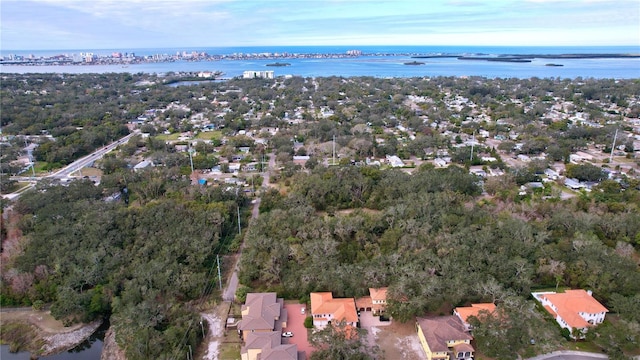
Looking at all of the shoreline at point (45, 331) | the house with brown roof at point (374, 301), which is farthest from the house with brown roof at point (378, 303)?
the shoreline at point (45, 331)

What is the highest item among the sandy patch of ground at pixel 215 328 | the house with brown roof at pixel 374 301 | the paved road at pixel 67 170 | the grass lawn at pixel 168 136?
the grass lawn at pixel 168 136

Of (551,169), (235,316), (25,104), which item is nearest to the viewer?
(235,316)

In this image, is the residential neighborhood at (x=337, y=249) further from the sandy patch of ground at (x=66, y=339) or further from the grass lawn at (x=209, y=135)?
the grass lawn at (x=209, y=135)

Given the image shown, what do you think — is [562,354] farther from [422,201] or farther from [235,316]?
[235,316]

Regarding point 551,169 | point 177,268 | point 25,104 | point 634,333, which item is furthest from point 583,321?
point 25,104

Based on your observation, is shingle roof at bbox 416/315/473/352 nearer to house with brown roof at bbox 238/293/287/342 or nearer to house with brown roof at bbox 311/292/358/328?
house with brown roof at bbox 311/292/358/328

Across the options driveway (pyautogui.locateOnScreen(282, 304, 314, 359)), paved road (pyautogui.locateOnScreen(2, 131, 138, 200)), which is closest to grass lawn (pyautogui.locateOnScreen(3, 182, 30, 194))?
paved road (pyautogui.locateOnScreen(2, 131, 138, 200))

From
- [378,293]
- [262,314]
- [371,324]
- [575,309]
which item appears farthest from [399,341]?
[575,309]
